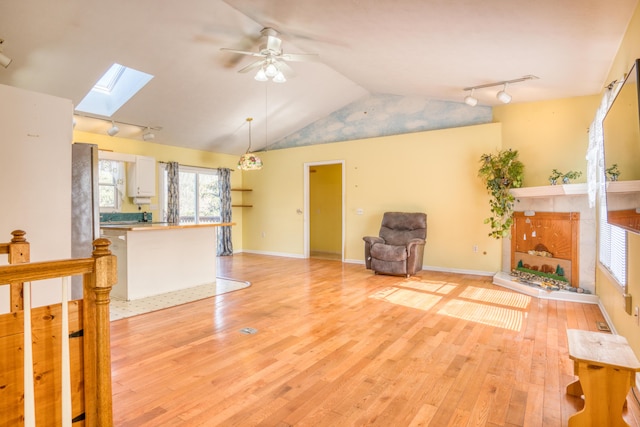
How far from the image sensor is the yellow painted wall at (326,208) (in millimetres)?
8562

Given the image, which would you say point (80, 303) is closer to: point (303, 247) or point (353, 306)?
point (353, 306)

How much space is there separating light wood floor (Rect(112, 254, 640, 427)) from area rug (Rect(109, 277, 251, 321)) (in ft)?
0.67

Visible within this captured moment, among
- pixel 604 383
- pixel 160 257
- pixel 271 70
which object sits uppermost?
pixel 271 70

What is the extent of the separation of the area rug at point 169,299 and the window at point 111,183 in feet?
8.20

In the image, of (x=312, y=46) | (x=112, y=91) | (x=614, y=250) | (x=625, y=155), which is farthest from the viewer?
(x=112, y=91)

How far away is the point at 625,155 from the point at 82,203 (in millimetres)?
4499

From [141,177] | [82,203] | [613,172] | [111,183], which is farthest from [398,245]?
[111,183]

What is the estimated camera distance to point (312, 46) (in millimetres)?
4484

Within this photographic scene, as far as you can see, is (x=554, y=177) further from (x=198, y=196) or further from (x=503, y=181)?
(x=198, y=196)

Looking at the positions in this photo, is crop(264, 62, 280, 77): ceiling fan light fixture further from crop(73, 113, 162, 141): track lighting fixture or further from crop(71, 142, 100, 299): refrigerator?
crop(73, 113, 162, 141): track lighting fixture

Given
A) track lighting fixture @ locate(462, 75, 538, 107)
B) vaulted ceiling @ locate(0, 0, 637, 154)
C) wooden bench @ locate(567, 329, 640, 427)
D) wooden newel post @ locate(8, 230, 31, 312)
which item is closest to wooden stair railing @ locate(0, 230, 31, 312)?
wooden newel post @ locate(8, 230, 31, 312)

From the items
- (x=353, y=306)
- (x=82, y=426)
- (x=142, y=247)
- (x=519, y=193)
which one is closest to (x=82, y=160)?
(x=142, y=247)

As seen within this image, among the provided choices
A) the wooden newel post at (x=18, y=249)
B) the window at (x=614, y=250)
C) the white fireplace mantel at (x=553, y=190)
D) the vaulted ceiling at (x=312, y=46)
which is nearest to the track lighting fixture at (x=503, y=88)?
the vaulted ceiling at (x=312, y=46)

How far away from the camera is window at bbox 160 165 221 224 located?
24.9 ft
